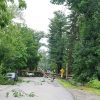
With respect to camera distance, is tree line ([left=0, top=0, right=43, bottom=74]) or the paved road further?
the paved road

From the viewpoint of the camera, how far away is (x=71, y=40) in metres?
83.2

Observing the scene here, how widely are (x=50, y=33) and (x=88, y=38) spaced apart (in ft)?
195

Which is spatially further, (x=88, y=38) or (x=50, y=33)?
(x=50, y=33)

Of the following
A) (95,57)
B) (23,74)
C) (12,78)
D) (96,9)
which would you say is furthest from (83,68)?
(23,74)

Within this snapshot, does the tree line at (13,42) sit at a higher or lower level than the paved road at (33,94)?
higher

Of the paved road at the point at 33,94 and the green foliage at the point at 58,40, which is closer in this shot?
the paved road at the point at 33,94

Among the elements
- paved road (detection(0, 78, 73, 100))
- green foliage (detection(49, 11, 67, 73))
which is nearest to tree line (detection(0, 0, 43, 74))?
paved road (detection(0, 78, 73, 100))

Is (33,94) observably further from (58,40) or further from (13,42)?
(58,40)

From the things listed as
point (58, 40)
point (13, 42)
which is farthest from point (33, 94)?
point (58, 40)

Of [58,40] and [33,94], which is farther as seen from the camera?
[58,40]

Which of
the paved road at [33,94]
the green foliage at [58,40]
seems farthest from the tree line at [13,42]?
the green foliage at [58,40]

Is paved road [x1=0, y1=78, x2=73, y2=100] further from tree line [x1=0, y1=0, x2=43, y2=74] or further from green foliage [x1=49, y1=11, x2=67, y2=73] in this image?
green foliage [x1=49, y1=11, x2=67, y2=73]

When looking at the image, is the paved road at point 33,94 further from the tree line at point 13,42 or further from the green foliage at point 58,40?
the green foliage at point 58,40

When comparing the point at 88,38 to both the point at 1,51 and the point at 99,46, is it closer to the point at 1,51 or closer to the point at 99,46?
the point at 99,46
